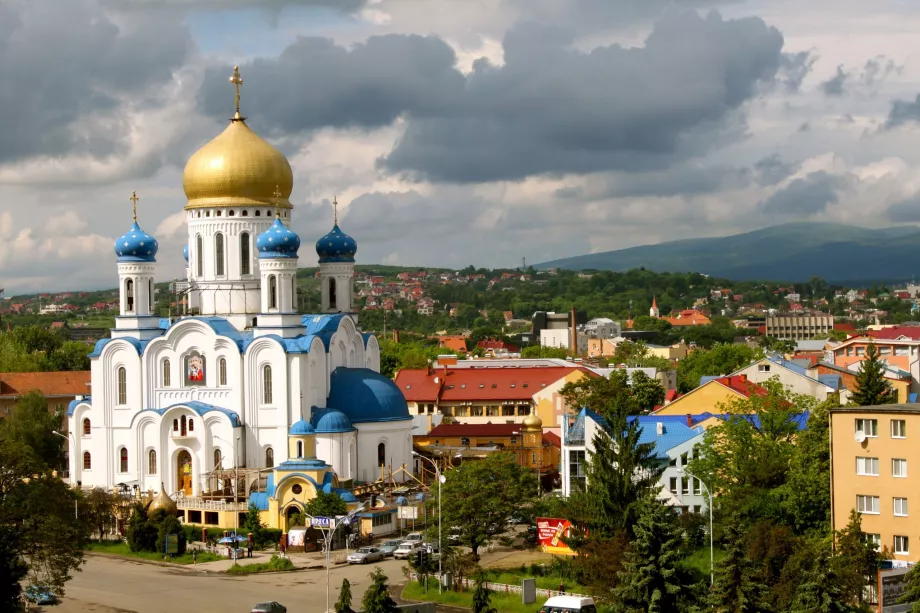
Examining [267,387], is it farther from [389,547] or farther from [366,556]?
[366,556]

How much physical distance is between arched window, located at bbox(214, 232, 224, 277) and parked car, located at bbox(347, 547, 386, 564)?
60.8 feet

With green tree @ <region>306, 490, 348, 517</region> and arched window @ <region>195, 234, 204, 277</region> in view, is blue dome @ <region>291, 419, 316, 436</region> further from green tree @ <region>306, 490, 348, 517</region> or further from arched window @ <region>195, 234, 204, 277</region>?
arched window @ <region>195, 234, 204, 277</region>

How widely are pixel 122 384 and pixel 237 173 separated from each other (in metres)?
10.1

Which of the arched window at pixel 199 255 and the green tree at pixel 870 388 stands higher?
the arched window at pixel 199 255

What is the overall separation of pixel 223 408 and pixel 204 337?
305 cm

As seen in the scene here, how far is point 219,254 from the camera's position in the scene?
64188mm

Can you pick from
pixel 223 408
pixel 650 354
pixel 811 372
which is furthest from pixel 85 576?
pixel 650 354

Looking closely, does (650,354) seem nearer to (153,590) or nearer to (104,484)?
(104,484)

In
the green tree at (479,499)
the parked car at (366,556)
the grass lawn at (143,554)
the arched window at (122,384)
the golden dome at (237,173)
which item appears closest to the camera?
the green tree at (479,499)

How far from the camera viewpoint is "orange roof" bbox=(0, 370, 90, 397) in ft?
258

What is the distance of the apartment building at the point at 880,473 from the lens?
38.0 metres

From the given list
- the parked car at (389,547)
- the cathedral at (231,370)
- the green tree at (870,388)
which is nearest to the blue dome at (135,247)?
the cathedral at (231,370)

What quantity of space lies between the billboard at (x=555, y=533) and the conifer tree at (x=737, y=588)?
1076 cm

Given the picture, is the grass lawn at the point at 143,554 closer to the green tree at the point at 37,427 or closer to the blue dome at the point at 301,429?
the blue dome at the point at 301,429
